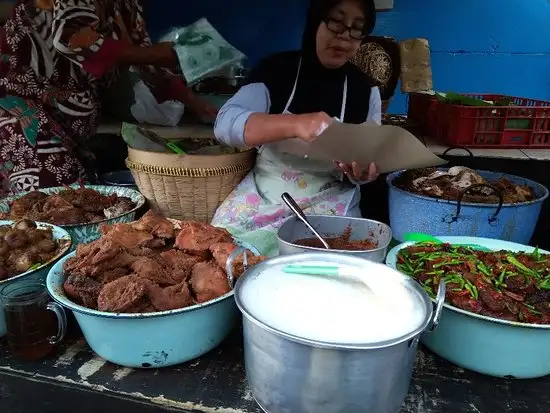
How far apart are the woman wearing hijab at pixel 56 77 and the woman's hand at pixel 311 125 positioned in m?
1.32

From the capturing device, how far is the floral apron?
8.02ft

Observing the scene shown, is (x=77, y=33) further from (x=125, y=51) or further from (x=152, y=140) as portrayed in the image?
(x=152, y=140)

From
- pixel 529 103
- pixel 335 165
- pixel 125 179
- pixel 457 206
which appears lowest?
pixel 125 179

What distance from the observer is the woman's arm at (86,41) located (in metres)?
2.38

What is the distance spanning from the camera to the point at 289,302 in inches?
45.4

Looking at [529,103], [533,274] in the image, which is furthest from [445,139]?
[533,274]

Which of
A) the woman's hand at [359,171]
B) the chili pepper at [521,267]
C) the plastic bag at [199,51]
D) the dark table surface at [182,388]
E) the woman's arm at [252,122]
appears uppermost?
the plastic bag at [199,51]

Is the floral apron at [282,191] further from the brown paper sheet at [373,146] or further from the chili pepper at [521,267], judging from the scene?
the chili pepper at [521,267]

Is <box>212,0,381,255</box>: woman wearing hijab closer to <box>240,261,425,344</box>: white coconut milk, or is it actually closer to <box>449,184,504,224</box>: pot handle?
<box>449,184,504,224</box>: pot handle

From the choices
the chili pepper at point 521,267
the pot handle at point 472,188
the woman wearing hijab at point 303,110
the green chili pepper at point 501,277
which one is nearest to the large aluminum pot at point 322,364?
the green chili pepper at point 501,277

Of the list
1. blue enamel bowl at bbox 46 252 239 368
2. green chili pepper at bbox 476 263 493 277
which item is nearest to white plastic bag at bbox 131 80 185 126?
blue enamel bowl at bbox 46 252 239 368

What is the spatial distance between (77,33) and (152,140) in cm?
68

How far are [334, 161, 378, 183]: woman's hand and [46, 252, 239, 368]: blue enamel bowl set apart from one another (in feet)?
3.12

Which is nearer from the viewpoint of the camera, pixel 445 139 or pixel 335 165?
pixel 335 165
